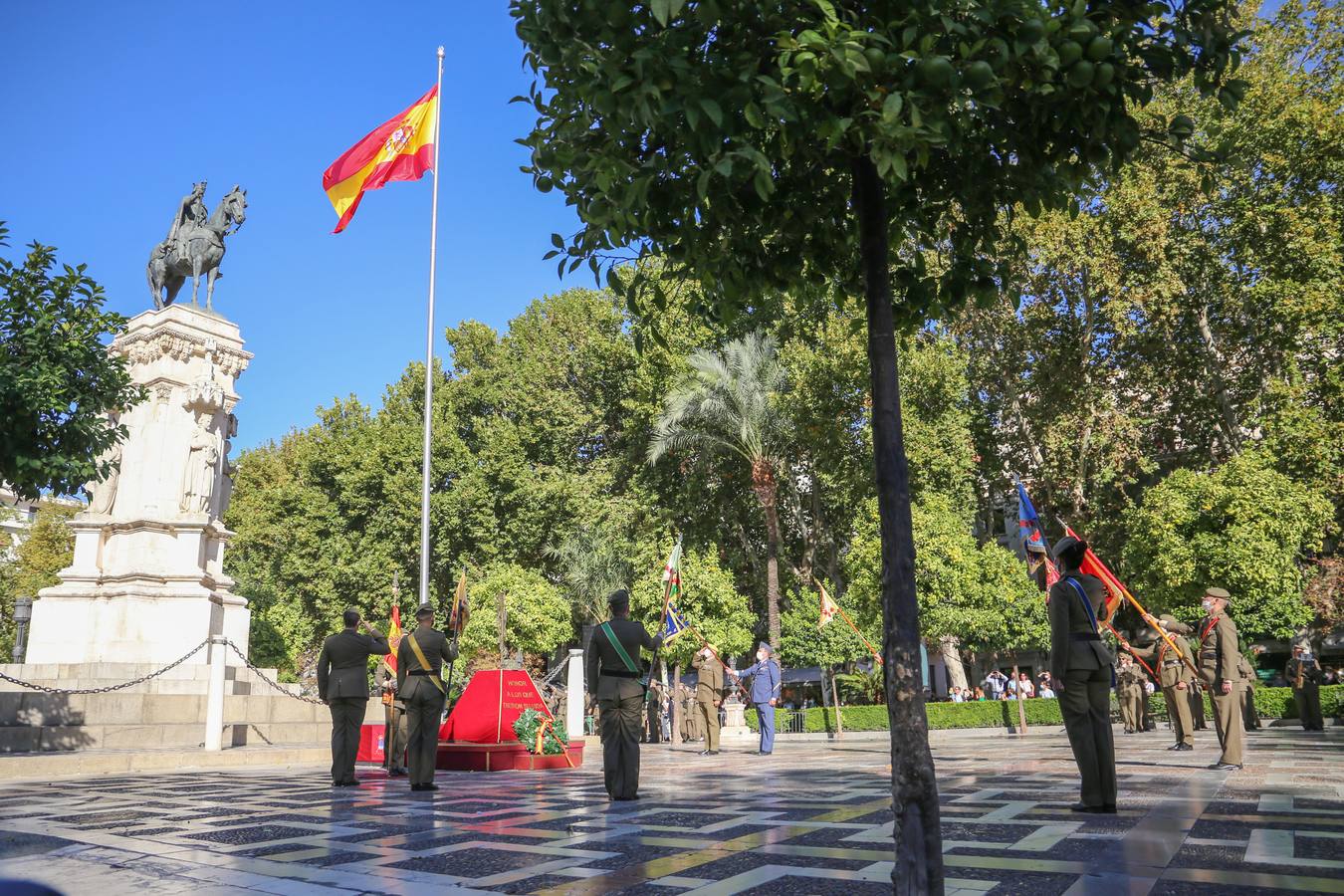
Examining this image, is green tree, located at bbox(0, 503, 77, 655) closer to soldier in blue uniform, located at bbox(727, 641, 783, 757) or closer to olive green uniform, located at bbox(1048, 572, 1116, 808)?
soldier in blue uniform, located at bbox(727, 641, 783, 757)

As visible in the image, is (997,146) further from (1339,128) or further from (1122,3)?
(1339,128)

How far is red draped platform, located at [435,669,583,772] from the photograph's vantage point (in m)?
13.9

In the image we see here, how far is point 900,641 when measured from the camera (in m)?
3.87

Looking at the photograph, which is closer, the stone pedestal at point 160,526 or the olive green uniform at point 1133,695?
the stone pedestal at point 160,526

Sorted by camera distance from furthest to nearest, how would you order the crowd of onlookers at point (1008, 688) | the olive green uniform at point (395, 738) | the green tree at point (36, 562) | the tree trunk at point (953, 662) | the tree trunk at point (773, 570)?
the green tree at point (36, 562) → the tree trunk at point (953, 662) → the crowd of onlookers at point (1008, 688) → the tree trunk at point (773, 570) → the olive green uniform at point (395, 738)

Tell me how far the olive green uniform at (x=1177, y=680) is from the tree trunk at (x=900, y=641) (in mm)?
12712

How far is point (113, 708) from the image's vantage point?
1603 cm

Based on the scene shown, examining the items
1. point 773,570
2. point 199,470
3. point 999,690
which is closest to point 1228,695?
point 199,470

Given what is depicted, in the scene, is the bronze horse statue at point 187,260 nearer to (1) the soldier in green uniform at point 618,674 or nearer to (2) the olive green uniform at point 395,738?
(2) the olive green uniform at point 395,738

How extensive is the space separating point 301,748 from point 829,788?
33.9 ft

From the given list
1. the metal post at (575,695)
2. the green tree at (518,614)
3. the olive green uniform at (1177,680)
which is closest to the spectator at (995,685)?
the green tree at (518,614)

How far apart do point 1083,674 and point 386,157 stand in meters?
19.3

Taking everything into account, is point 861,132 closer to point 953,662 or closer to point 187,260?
point 187,260

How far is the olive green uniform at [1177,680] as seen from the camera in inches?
575
